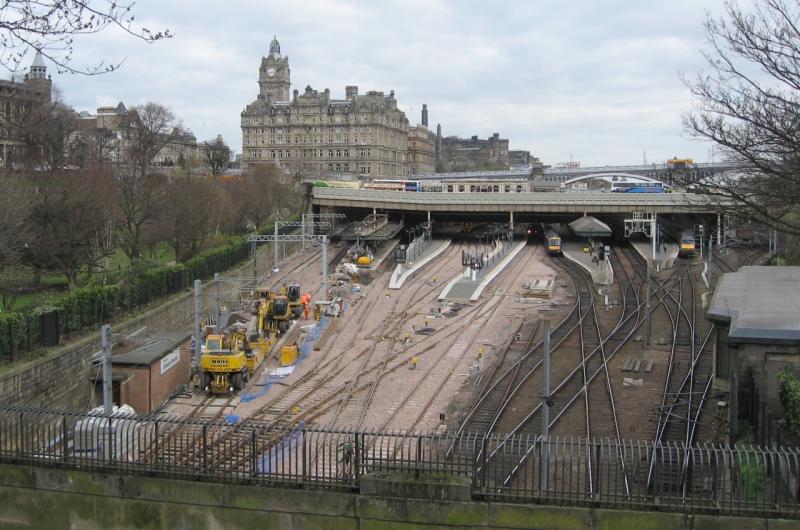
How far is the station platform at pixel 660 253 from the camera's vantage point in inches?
1984

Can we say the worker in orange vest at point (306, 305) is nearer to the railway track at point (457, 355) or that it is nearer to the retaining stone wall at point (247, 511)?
the railway track at point (457, 355)

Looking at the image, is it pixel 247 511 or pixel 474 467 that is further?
pixel 247 511

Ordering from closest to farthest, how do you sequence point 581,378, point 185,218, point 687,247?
1. point 581,378
2. point 185,218
3. point 687,247

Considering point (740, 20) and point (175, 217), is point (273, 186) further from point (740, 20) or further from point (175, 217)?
point (740, 20)

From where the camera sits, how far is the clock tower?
535 feet

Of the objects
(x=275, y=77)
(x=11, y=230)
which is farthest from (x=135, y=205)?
(x=275, y=77)

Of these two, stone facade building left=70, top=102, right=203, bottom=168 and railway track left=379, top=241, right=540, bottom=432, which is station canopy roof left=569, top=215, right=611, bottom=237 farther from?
stone facade building left=70, top=102, right=203, bottom=168

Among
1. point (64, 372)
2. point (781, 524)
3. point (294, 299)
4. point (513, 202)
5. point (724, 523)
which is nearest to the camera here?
point (781, 524)

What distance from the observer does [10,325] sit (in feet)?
75.3

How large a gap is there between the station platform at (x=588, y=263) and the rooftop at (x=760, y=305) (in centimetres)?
1809

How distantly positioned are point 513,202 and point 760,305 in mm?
41917

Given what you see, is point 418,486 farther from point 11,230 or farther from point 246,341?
point 11,230

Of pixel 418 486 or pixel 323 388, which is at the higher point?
pixel 418 486

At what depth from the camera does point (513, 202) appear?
61.0 metres
